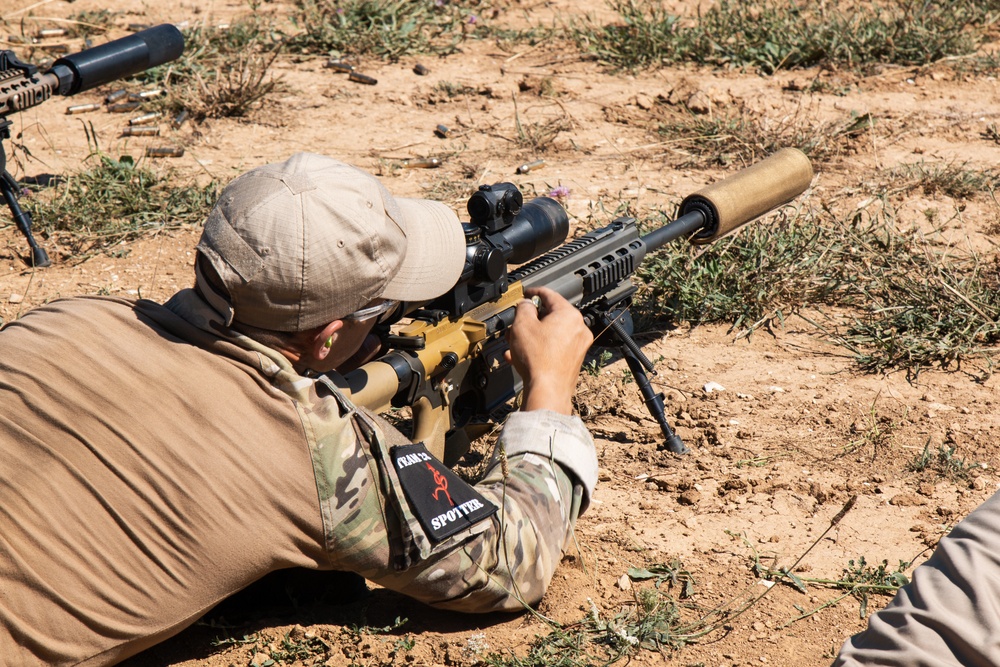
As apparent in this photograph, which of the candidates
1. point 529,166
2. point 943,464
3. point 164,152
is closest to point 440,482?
point 943,464

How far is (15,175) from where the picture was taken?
589cm

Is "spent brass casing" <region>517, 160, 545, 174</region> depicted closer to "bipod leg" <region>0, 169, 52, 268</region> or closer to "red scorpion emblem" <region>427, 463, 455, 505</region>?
"bipod leg" <region>0, 169, 52, 268</region>

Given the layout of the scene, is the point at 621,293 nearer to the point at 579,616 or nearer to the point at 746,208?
the point at 746,208

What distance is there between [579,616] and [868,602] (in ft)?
2.68

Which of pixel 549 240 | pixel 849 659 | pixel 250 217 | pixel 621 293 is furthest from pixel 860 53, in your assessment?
pixel 849 659

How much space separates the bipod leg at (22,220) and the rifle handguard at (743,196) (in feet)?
9.97

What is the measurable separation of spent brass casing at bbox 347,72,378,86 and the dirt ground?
11 centimetres

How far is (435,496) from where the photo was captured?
227 centimetres

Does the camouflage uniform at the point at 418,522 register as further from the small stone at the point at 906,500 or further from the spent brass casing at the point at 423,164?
the spent brass casing at the point at 423,164

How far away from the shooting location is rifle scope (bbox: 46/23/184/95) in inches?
211

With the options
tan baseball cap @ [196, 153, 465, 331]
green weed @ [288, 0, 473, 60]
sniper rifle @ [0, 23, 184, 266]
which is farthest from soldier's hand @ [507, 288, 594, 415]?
green weed @ [288, 0, 473, 60]

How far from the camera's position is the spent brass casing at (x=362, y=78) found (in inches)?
282

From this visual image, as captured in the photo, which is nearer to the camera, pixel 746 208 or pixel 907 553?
pixel 907 553

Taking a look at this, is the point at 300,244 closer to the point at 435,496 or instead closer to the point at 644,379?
the point at 435,496
